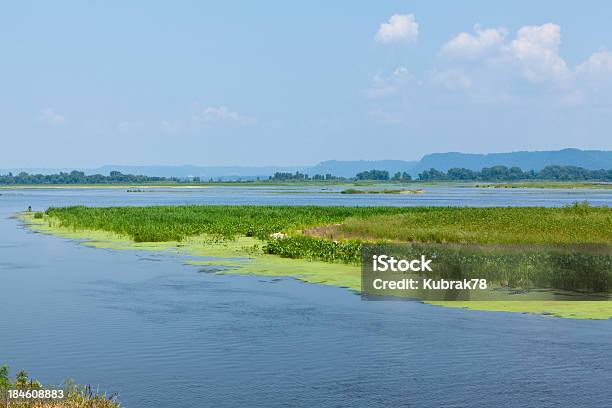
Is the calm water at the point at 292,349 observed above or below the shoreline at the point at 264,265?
below

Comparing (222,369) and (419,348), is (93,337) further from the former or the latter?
(419,348)

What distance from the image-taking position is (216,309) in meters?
27.9

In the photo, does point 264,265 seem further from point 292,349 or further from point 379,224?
point 292,349

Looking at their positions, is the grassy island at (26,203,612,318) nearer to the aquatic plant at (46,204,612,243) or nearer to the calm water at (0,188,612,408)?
the aquatic plant at (46,204,612,243)

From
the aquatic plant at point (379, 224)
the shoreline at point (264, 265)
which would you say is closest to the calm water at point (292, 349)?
the shoreline at point (264, 265)

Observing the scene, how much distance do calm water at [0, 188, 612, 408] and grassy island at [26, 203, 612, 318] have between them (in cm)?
386

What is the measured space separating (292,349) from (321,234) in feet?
107

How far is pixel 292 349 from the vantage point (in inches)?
855

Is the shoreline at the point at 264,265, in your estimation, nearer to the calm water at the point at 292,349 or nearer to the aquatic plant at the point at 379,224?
the calm water at the point at 292,349

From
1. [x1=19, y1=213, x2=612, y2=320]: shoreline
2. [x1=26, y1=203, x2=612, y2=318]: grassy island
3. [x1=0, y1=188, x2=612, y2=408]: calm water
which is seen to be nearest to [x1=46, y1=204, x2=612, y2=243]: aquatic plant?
[x1=26, y1=203, x2=612, y2=318]: grassy island

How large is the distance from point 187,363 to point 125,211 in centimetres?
6779

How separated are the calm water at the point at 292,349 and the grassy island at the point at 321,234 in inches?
152

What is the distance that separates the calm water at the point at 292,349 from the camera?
17625mm

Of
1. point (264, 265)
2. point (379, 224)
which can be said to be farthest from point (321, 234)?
point (264, 265)
